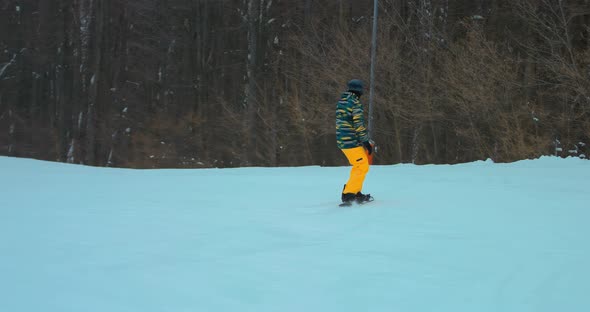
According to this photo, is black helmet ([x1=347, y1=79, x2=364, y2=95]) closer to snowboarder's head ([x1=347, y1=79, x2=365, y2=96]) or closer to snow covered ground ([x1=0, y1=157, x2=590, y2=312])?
snowboarder's head ([x1=347, y1=79, x2=365, y2=96])

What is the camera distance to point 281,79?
1321 inches

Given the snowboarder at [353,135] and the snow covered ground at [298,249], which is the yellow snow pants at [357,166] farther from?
the snow covered ground at [298,249]

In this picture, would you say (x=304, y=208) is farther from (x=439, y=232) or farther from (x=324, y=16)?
(x=324, y=16)

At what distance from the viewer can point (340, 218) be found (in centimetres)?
834

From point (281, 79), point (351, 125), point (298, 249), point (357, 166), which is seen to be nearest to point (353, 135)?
point (351, 125)

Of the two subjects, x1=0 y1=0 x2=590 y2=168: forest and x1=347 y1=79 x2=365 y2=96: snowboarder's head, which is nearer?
x1=347 y1=79 x2=365 y2=96: snowboarder's head

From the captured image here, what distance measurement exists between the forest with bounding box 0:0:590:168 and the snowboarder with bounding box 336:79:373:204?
13343 millimetres

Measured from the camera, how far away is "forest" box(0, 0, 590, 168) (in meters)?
23.4

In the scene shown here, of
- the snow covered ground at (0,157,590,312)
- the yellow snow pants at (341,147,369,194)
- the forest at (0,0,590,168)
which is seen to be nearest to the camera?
the snow covered ground at (0,157,590,312)

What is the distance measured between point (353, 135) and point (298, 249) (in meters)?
3.43

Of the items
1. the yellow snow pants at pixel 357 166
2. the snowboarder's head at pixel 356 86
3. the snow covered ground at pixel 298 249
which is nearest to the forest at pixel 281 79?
the snow covered ground at pixel 298 249

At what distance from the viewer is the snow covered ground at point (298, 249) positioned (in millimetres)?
4531

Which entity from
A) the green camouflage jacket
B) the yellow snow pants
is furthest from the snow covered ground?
the green camouflage jacket

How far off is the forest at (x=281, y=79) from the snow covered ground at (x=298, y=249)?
12.3 metres
